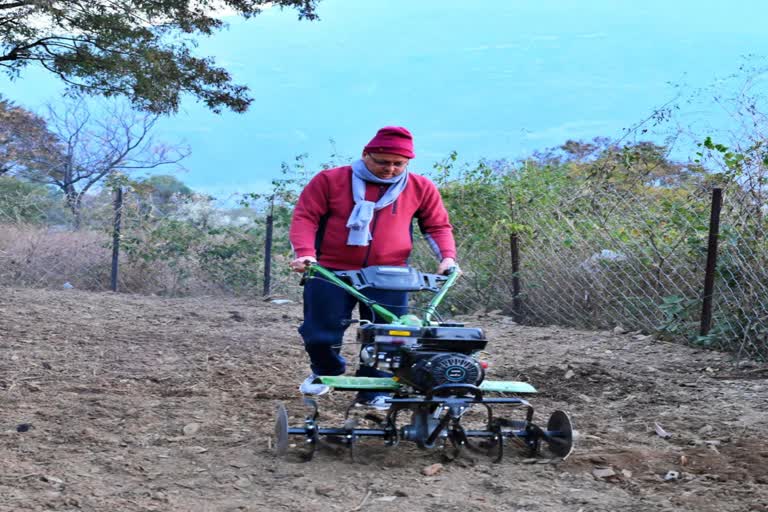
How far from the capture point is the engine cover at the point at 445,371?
4262 millimetres

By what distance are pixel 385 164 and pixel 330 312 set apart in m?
0.81

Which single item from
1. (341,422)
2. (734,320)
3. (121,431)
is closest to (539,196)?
(734,320)

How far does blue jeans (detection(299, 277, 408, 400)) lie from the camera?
16.5 feet

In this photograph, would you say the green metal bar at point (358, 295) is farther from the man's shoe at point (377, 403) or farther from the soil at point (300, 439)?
the soil at point (300, 439)

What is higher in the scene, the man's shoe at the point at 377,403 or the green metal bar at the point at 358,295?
the green metal bar at the point at 358,295

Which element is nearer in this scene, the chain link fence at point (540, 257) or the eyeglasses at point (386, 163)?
the eyeglasses at point (386, 163)

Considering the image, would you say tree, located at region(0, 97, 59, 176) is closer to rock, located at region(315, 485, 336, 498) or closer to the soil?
the soil

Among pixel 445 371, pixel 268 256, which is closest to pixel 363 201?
pixel 445 371

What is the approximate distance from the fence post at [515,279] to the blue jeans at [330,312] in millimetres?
5432

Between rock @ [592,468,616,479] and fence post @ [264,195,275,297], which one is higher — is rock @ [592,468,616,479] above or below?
below

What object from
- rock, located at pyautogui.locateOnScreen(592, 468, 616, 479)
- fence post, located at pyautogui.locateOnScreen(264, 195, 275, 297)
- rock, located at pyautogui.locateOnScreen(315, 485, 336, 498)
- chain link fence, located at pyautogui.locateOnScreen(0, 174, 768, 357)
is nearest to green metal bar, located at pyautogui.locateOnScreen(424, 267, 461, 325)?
rock, located at pyautogui.locateOnScreen(315, 485, 336, 498)

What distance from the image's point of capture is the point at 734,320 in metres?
7.59

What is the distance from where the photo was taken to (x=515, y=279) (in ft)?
34.8

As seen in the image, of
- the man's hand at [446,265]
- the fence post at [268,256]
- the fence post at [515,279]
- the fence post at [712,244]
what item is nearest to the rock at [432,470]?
the man's hand at [446,265]
